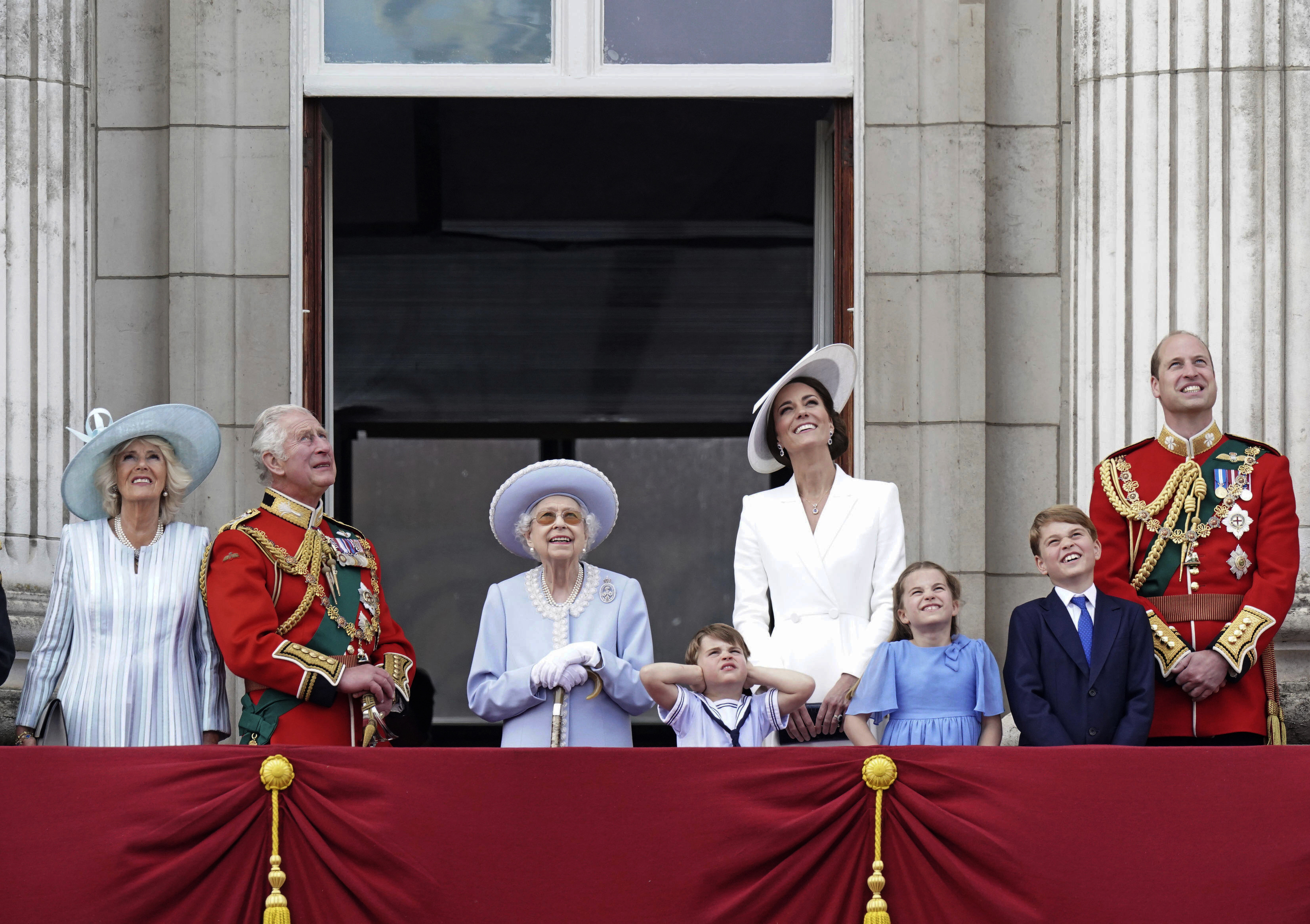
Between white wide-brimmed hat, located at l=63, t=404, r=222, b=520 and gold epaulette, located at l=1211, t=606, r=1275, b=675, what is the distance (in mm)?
3372

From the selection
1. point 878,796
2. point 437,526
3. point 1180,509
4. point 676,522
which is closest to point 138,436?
point 878,796

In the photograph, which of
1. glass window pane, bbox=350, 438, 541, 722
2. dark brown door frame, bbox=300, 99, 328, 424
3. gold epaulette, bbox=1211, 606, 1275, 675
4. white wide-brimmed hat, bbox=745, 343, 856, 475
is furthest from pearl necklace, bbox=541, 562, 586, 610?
glass window pane, bbox=350, 438, 541, 722

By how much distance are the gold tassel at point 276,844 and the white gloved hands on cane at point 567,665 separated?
0.83 m

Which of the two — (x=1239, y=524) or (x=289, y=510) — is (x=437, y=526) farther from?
(x=1239, y=524)

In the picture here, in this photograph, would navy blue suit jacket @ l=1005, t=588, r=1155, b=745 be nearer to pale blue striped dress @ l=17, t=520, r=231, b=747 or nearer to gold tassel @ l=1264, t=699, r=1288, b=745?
gold tassel @ l=1264, t=699, r=1288, b=745

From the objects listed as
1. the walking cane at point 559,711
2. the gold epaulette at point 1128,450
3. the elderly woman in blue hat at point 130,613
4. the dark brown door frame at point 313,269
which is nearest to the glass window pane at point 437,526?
the dark brown door frame at point 313,269

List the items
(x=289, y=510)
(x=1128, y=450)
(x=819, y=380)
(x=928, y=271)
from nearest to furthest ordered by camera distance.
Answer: (x=289, y=510) < (x=1128, y=450) < (x=819, y=380) < (x=928, y=271)

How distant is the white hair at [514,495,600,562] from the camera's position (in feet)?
18.8

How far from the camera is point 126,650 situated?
18.1 feet

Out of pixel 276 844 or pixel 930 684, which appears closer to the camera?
pixel 276 844

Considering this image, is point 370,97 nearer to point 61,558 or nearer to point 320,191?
point 320,191

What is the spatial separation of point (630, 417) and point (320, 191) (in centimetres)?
449

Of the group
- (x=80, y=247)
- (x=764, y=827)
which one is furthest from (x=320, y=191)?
(x=764, y=827)

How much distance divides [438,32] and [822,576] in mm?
3669
